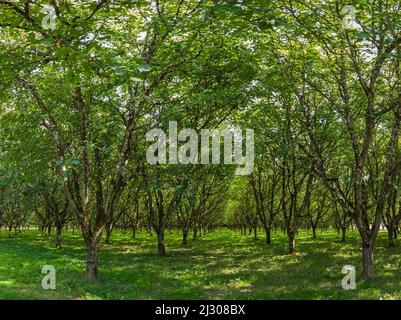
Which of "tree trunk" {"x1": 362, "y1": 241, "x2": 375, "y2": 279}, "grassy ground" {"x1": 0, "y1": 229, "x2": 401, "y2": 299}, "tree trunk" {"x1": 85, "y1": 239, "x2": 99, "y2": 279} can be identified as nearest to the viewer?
"grassy ground" {"x1": 0, "y1": 229, "x2": 401, "y2": 299}

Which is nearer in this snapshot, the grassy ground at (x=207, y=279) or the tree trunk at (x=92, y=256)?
the grassy ground at (x=207, y=279)

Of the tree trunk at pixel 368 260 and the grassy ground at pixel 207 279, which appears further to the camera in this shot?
the tree trunk at pixel 368 260

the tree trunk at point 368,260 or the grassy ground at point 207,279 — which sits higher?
the tree trunk at point 368,260

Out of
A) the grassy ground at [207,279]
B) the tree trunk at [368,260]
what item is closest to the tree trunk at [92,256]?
the grassy ground at [207,279]

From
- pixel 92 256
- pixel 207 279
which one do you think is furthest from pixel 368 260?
pixel 92 256

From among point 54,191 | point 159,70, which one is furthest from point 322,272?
point 54,191

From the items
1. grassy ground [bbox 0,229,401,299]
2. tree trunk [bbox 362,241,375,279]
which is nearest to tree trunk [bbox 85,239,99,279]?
grassy ground [bbox 0,229,401,299]

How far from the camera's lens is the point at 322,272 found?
22.7 metres

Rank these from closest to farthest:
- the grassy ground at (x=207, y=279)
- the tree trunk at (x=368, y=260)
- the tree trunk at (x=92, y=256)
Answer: the grassy ground at (x=207, y=279) → the tree trunk at (x=368, y=260) → the tree trunk at (x=92, y=256)

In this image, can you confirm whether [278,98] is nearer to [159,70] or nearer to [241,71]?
[241,71]

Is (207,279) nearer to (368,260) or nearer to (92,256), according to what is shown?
(92,256)

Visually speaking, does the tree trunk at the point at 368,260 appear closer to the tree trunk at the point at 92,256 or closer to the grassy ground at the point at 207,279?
the grassy ground at the point at 207,279

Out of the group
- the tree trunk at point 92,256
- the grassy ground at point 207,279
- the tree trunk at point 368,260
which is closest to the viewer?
the grassy ground at point 207,279

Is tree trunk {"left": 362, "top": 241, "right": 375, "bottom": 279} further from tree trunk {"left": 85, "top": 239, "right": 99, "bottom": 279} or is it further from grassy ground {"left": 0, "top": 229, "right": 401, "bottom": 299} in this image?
tree trunk {"left": 85, "top": 239, "right": 99, "bottom": 279}
